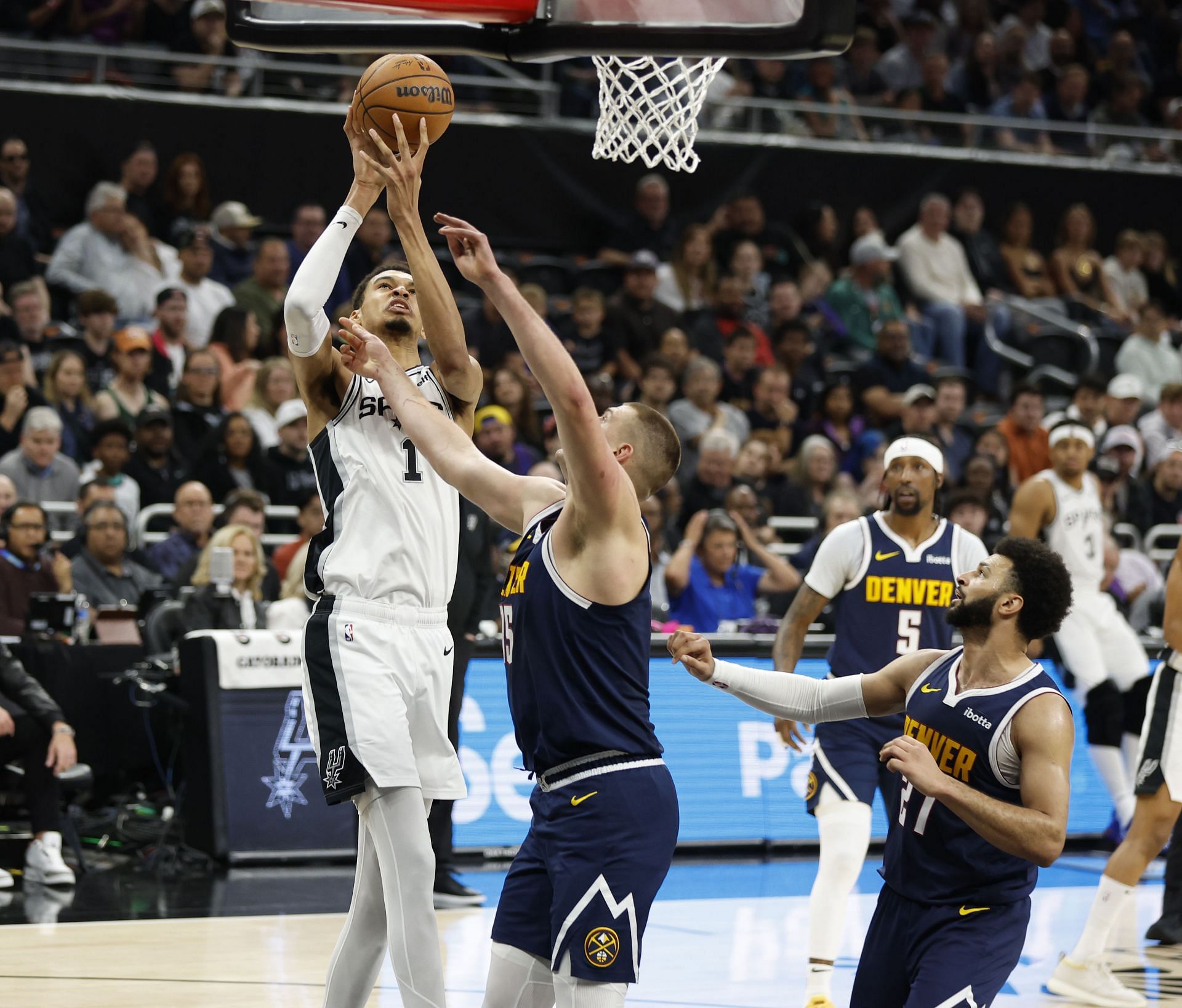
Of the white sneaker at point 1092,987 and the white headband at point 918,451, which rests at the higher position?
the white headband at point 918,451

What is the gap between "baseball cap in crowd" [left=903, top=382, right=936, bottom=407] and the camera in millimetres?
14516

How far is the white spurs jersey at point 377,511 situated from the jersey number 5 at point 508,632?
0.87 meters

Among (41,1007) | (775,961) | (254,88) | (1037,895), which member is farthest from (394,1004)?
(254,88)

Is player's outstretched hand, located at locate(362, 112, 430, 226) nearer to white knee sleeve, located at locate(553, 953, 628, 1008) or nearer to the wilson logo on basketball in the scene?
the wilson logo on basketball

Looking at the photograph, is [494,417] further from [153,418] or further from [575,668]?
[575,668]

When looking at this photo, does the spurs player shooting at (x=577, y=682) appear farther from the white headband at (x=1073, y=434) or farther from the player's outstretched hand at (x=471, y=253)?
the white headband at (x=1073, y=434)

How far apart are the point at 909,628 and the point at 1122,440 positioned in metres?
8.10

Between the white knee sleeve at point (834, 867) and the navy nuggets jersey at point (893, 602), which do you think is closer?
the white knee sleeve at point (834, 867)

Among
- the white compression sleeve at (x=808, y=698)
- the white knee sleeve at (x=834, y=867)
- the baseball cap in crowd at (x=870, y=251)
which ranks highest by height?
the baseball cap in crowd at (x=870, y=251)

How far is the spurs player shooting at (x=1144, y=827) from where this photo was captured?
22.7ft

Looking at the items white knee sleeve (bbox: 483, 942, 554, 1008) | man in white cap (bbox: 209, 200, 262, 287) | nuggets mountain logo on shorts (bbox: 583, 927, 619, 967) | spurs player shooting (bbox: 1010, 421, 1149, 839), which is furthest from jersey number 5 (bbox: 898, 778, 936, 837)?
man in white cap (bbox: 209, 200, 262, 287)

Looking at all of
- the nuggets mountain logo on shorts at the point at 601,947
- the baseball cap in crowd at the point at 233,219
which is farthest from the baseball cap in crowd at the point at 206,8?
the nuggets mountain logo on shorts at the point at 601,947

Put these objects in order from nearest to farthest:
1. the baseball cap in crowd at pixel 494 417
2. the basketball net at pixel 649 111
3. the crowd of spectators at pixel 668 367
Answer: the basketball net at pixel 649 111, the crowd of spectators at pixel 668 367, the baseball cap in crowd at pixel 494 417

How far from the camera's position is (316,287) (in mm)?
4902
